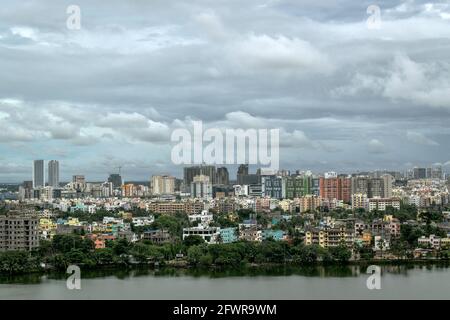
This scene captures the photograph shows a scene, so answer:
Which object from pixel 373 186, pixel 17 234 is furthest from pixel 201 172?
pixel 17 234

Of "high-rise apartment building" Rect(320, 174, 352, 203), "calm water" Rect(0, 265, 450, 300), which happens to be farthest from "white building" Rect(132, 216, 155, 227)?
"high-rise apartment building" Rect(320, 174, 352, 203)

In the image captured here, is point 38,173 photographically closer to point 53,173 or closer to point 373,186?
point 53,173

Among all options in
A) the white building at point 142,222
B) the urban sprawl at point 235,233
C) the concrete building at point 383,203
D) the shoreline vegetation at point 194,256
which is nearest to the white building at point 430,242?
the urban sprawl at point 235,233

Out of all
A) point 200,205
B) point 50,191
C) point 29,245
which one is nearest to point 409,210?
point 200,205

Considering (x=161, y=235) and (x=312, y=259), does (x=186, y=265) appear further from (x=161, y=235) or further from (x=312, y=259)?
(x=161, y=235)

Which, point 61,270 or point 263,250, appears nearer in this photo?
point 61,270

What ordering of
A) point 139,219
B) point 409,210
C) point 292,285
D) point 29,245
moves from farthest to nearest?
point 409,210 < point 139,219 < point 29,245 < point 292,285
